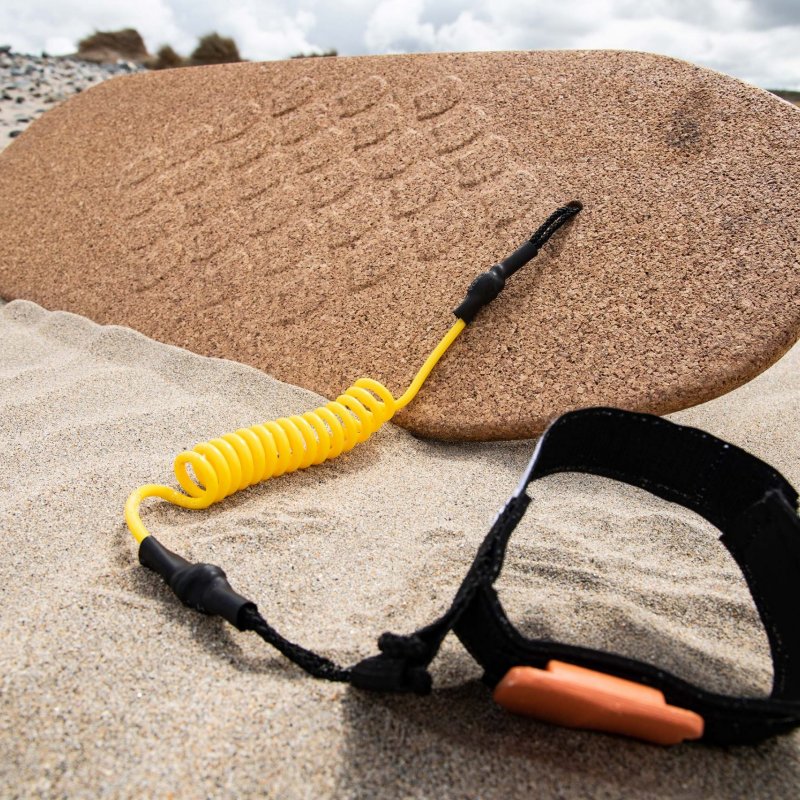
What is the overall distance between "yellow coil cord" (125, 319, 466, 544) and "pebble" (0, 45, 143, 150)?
5.23 meters

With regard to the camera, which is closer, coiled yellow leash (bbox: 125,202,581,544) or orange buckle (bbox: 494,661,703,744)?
orange buckle (bbox: 494,661,703,744)

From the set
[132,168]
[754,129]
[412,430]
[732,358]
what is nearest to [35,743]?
[412,430]

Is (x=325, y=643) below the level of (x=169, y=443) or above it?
above

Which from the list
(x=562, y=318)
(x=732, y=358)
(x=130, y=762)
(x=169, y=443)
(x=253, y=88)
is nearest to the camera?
(x=130, y=762)

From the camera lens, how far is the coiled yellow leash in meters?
1.46

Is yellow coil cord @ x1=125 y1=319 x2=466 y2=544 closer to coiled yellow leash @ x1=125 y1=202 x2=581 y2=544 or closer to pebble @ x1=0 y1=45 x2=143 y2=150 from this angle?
coiled yellow leash @ x1=125 y1=202 x2=581 y2=544

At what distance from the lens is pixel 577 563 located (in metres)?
1.30

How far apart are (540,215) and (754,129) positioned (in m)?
0.70

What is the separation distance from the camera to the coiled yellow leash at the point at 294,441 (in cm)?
146

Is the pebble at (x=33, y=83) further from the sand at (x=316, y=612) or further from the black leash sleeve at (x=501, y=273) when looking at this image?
the sand at (x=316, y=612)

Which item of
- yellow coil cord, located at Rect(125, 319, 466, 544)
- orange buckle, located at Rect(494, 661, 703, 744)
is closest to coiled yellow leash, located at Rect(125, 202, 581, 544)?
yellow coil cord, located at Rect(125, 319, 466, 544)

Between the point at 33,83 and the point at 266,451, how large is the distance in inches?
362

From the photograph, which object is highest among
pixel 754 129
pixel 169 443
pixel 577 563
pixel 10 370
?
pixel 754 129

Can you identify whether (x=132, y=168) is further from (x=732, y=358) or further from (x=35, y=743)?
(x=35, y=743)
